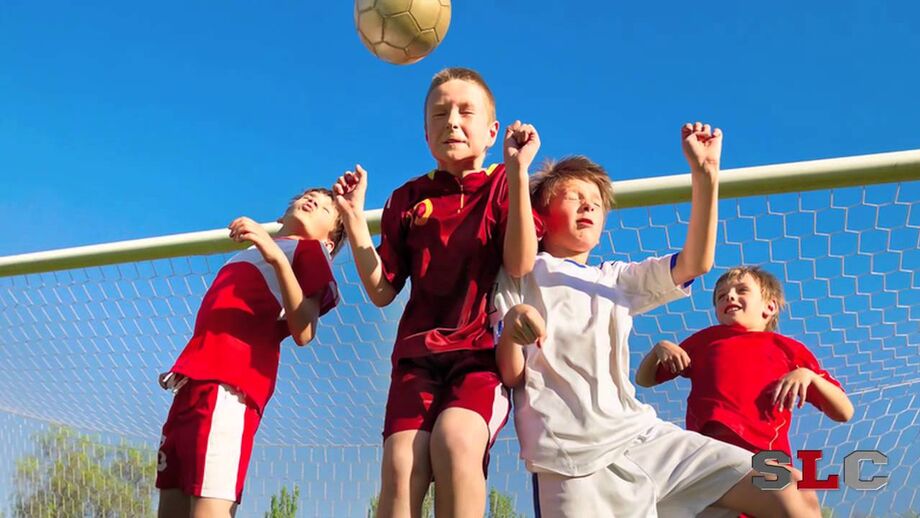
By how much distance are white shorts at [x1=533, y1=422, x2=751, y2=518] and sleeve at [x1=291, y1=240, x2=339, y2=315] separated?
1065 millimetres

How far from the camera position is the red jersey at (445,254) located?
2342 mm

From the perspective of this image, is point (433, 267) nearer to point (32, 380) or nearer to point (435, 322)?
point (435, 322)

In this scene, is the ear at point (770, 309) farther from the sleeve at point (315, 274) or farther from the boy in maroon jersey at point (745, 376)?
the sleeve at point (315, 274)

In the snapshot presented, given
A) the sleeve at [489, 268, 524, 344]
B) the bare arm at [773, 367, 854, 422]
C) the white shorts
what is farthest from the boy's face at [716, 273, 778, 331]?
the sleeve at [489, 268, 524, 344]

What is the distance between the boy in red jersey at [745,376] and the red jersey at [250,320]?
1.11 meters

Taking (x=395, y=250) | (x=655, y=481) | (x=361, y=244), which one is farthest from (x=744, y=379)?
(x=361, y=244)

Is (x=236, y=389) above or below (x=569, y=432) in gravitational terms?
above

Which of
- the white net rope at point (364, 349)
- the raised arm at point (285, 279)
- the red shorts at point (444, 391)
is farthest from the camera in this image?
the white net rope at point (364, 349)

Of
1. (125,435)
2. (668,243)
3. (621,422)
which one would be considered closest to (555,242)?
(621,422)

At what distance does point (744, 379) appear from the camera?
2.78 m

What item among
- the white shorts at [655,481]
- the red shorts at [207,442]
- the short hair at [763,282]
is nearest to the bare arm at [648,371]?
the white shorts at [655,481]

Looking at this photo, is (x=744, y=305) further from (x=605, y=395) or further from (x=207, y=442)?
(x=207, y=442)

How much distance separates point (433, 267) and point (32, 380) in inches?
206

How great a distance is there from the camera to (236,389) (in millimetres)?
2826
